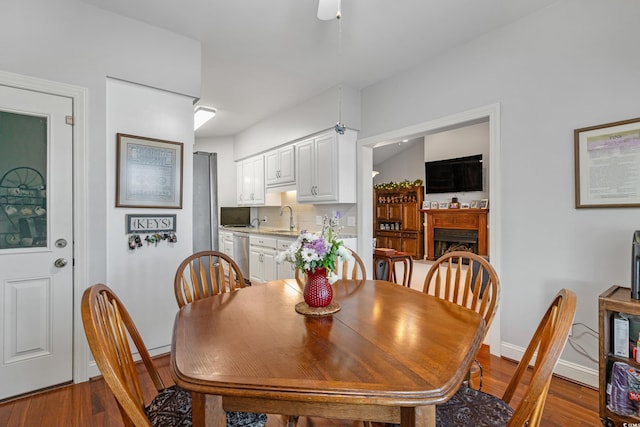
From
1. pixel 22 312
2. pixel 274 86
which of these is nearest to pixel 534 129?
pixel 274 86

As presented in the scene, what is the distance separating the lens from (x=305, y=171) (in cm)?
442

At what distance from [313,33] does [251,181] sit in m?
3.46

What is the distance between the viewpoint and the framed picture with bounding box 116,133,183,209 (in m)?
2.49

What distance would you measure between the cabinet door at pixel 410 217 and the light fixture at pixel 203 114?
5843mm

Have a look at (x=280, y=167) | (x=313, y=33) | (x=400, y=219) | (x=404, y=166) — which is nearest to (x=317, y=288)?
(x=313, y=33)

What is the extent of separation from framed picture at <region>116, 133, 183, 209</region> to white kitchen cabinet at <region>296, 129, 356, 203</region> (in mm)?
1795

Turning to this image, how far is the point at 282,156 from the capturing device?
4910 mm

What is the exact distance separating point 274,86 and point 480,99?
92.3 inches

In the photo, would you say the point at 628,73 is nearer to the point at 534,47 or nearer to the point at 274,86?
the point at 534,47

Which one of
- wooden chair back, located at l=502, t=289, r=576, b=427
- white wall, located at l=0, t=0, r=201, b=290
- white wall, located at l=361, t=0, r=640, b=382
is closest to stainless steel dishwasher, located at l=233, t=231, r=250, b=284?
white wall, located at l=0, t=0, r=201, b=290

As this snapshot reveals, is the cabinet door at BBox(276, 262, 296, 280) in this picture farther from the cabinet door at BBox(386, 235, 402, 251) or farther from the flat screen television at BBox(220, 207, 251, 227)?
the cabinet door at BBox(386, 235, 402, 251)

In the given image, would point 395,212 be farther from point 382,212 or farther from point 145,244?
point 145,244

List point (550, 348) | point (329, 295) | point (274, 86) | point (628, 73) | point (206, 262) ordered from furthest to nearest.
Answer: point (274, 86) → point (206, 262) → point (628, 73) → point (329, 295) → point (550, 348)

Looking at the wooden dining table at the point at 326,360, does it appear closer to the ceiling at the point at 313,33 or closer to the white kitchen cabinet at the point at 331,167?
the ceiling at the point at 313,33
